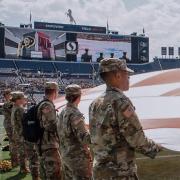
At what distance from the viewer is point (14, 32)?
4762 centimetres

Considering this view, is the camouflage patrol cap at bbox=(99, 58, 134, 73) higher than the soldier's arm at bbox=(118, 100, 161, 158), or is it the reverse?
the camouflage patrol cap at bbox=(99, 58, 134, 73)

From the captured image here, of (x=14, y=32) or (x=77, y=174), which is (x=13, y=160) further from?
(x=14, y=32)

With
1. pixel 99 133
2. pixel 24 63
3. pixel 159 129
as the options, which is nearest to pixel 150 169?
pixel 159 129

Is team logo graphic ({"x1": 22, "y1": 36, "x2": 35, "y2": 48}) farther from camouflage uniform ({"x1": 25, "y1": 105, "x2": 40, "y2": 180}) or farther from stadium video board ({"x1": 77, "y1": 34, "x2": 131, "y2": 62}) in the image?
camouflage uniform ({"x1": 25, "y1": 105, "x2": 40, "y2": 180})

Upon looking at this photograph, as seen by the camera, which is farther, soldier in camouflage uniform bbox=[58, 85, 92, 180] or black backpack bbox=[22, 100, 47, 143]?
black backpack bbox=[22, 100, 47, 143]

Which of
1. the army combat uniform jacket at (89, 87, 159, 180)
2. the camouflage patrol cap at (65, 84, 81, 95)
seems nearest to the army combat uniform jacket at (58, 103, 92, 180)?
the camouflage patrol cap at (65, 84, 81, 95)

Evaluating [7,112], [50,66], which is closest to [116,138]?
[7,112]

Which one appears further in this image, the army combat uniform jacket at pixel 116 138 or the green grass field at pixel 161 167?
the green grass field at pixel 161 167

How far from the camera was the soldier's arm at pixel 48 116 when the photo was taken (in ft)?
15.7

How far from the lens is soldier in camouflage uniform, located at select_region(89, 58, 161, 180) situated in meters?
2.89

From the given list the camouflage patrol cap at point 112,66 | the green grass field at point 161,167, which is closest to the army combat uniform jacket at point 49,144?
the green grass field at point 161,167

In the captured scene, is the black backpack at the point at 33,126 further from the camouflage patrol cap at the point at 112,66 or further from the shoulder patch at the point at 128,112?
the shoulder patch at the point at 128,112

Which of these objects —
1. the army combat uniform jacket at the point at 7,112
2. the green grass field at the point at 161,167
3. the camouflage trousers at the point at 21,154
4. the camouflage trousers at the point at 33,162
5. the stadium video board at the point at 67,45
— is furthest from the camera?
the stadium video board at the point at 67,45

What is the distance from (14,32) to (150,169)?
143ft
